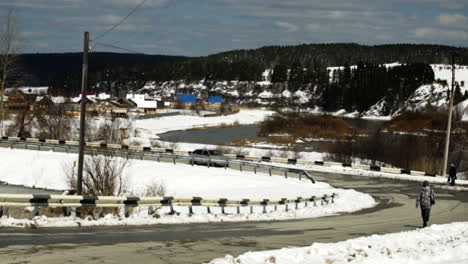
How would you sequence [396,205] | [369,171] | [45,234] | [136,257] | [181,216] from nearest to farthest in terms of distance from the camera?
[136,257] < [45,234] < [181,216] < [396,205] < [369,171]

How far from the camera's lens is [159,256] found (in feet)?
45.0

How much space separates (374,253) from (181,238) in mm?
5109

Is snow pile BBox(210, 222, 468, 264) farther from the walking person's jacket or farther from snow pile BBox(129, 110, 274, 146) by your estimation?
snow pile BBox(129, 110, 274, 146)

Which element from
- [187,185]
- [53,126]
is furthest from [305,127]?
[187,185]

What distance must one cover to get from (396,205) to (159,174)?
18590mm

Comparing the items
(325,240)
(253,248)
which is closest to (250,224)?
(325,240)

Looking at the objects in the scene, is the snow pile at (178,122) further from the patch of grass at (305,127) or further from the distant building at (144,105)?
the distant building at (144,105)

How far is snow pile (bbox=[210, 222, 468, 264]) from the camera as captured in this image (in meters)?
13.0

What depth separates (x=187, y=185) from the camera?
41.1 meters

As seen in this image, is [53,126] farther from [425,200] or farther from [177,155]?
[425,200]

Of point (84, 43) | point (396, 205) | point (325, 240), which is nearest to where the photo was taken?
point (325, 240)

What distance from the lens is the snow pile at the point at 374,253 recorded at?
12969 millimetres

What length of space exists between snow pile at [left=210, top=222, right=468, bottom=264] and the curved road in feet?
4.82

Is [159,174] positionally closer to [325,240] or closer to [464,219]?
[464,219]
